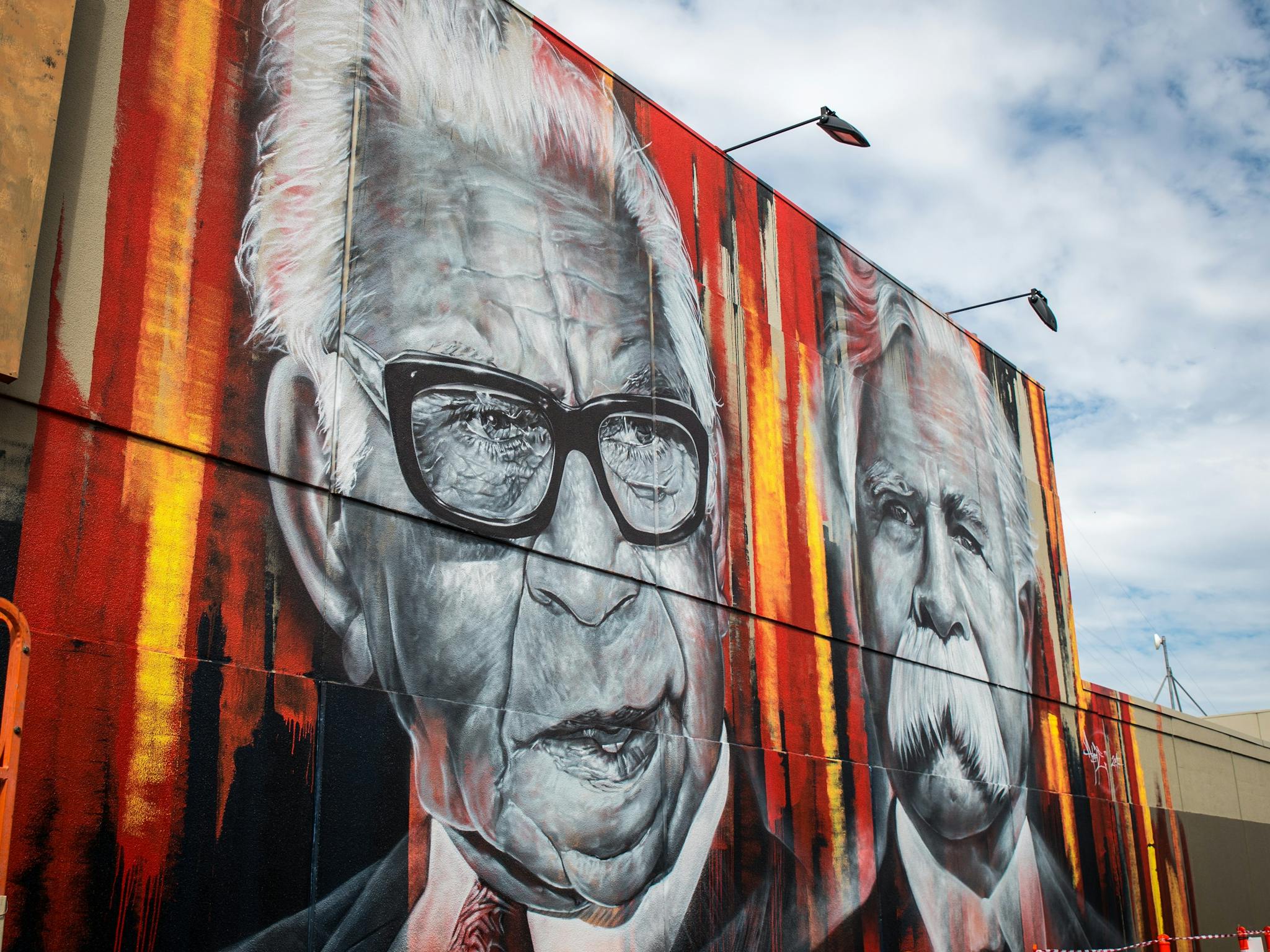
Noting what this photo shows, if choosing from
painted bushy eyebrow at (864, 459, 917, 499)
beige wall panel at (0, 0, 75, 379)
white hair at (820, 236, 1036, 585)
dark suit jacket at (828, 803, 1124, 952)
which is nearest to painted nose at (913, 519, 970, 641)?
painted bushy eyebrow at (864, 459, 917, 499)

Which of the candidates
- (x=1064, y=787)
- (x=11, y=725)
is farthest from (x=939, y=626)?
(x=11, y=725)

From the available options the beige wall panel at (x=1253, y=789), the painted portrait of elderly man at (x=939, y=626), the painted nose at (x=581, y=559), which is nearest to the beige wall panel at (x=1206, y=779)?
the beige wall panel at (x=1253, y=789)

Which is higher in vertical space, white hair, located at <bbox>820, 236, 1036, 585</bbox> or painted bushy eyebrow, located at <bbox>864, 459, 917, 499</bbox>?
white hair, located at <bbox>820, 236, 1036, 585</bbox>

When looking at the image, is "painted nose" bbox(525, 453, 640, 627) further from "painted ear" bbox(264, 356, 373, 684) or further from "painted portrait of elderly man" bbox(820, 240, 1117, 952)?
"painted portrait of elderly man" bbox(820, 240, 1117, 952)

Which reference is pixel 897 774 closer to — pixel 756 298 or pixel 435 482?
pixel 756 298

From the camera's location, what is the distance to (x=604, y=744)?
32.4 ft

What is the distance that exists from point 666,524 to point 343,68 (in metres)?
4.73

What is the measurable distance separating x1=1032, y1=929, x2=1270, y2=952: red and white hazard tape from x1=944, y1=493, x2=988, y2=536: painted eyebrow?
5385mm

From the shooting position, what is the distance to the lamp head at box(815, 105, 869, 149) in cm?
1323

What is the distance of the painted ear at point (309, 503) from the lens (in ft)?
25.8

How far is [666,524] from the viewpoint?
1111cm

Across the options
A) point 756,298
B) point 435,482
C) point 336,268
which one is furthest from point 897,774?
point 336,268

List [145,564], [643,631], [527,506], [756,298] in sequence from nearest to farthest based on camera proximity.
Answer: [145,564] < [527,506] < [643,631] < [756,298]

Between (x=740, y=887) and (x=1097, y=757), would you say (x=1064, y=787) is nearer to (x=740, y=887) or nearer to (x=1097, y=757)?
(x=1097, y=757)
